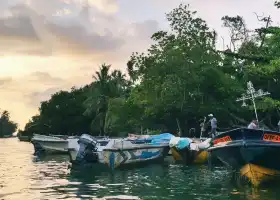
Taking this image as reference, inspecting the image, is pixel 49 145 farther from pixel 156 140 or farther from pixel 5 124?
pixel 5 124

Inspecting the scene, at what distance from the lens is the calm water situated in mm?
15625

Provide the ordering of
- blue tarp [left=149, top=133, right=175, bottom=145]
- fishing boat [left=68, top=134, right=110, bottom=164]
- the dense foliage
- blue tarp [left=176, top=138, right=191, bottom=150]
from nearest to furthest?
fishing boat [left=68, top=134, right=110, bottom=164] → blue tarp [left=176, top=138, right=191, bottom=150] → blue tarp [left=149, top=133, right=175, bottom=145] → the dense foliage

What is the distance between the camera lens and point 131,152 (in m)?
25.0

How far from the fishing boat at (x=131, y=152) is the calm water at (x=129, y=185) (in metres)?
0.64

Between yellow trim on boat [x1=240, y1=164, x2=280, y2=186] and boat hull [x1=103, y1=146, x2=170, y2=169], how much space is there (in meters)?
8.32

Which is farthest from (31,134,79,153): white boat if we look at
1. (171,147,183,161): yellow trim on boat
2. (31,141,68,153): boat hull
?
(171,147,183,161): yellow trim on boat

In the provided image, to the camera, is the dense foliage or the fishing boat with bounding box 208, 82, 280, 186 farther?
the dense foliage

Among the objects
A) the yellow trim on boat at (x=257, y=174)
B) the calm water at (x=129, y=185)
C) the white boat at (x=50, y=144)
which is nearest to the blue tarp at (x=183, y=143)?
the calm water at (x=129, y=185)

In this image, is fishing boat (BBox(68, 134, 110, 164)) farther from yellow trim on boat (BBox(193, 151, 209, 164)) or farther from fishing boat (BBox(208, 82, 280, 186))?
fishing boat (BBox(208, 82, 280, 186))

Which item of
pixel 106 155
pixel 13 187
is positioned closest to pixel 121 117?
pixel 106 155

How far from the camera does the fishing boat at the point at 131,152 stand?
24.2 meters

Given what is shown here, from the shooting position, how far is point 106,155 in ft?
79.5

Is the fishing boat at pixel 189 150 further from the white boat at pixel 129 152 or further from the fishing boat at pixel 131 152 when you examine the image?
Answer: the white boat at pixel 129 152

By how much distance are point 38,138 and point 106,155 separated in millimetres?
19217
